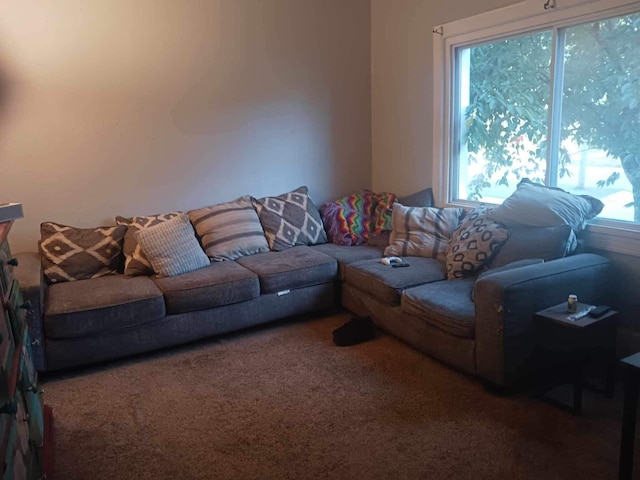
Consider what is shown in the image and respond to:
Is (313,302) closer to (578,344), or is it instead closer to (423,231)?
(423,231)

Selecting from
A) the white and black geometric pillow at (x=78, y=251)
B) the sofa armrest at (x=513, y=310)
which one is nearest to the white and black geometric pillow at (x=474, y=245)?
the sofa armrest at (x=513, y=310)

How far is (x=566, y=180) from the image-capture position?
322cm

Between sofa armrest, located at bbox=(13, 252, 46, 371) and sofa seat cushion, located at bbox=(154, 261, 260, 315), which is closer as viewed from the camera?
sofa armrest, located at bbox=(13, 252, 46, 371)

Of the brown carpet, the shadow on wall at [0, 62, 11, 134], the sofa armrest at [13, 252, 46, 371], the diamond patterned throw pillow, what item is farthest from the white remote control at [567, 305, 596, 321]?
the shadow on wall at [0, 62, 11, 134]

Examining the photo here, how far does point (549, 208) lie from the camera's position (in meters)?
2.90

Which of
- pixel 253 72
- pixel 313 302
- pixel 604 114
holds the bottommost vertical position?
pixel 313 302

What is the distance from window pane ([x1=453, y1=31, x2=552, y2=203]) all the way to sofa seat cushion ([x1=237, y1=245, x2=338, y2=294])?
116 cm

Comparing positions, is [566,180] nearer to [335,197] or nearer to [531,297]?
[531,297]

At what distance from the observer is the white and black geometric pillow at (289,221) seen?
13.2 feet

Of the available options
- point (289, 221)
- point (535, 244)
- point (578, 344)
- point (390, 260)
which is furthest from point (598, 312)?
point (289, 221)

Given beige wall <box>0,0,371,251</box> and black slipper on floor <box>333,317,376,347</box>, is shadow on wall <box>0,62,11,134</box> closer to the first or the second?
beige wall <box>0,0,371,251</box>

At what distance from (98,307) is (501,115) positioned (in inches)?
111

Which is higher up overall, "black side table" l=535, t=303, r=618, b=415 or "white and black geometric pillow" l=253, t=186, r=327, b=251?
"white and black geometric pillow" l=253, t=186, r=327, b=251

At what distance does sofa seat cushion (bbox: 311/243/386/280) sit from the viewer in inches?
146
